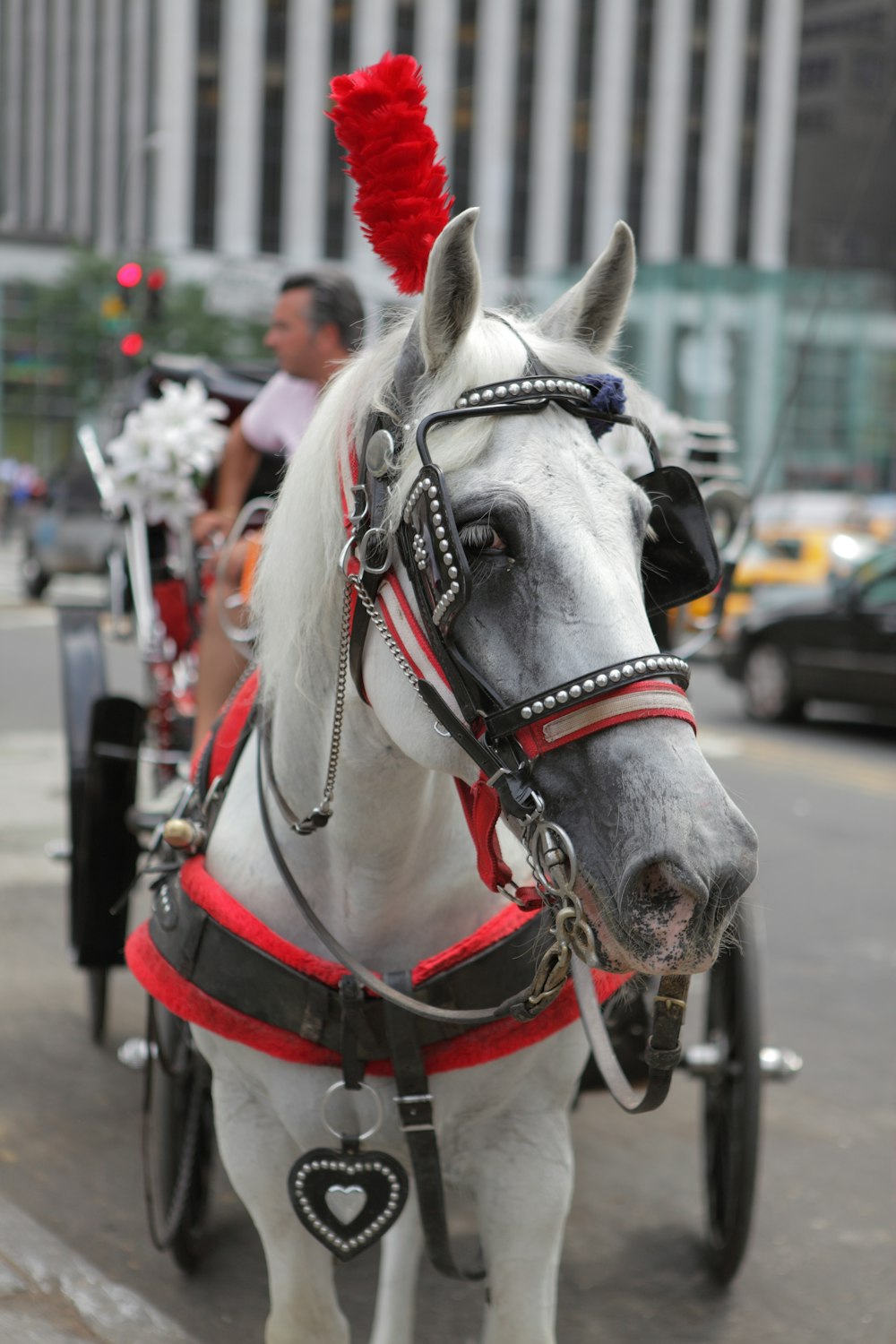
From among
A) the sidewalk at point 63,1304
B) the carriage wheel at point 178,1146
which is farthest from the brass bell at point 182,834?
the sidewalk at point 63,1304

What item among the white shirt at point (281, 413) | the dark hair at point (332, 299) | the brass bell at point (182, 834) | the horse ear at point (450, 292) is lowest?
the brass bell at point (182, 834)

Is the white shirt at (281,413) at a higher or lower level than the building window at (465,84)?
lower

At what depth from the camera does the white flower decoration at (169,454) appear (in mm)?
4539

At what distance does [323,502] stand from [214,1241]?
2227 millimetres

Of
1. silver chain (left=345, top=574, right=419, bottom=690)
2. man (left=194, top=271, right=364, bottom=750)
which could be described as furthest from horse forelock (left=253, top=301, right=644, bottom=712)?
man (left=194, top=271, right=364, bottom=750)

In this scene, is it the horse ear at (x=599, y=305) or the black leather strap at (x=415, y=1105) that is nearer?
the horse ear at (x=599, y=305)

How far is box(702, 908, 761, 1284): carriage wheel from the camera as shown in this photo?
125 inches

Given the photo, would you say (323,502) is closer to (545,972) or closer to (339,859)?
(339,859)

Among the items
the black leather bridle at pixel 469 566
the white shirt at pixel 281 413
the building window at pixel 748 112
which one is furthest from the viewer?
the building window at pixel 748 112

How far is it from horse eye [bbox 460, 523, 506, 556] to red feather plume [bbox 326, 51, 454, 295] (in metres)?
0.55

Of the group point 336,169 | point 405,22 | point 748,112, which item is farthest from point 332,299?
point 748,112

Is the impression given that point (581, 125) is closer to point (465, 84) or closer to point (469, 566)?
point (465, 84)

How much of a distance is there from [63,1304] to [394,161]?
242 cm

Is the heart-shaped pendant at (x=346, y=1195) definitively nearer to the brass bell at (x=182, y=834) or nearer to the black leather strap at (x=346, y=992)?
the black leather strap at (x=346, y=992)
